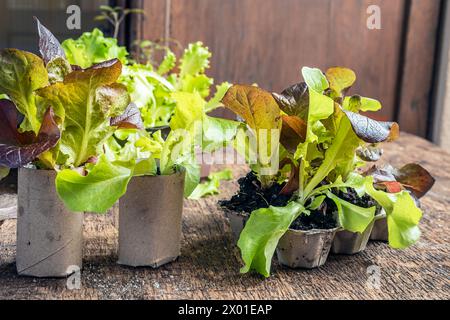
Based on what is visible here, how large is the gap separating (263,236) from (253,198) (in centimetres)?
11

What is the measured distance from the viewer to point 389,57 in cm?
196

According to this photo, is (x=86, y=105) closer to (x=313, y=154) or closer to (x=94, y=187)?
(x=94, y=187)

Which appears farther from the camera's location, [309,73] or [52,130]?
[309,73]

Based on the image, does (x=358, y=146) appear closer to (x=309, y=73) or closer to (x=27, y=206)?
(x=309, y=73)

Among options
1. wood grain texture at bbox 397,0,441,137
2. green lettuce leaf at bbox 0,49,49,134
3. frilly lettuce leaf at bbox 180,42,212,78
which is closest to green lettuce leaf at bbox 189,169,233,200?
frilly lettuce leaf at bbox 180,42,212,78

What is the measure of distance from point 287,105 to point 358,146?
0.09 metres

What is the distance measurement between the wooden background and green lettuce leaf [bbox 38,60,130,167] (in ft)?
3.69

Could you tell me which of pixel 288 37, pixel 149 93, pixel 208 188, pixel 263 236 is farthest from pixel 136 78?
pixel 288 37

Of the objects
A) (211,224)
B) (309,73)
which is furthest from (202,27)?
(309,73)

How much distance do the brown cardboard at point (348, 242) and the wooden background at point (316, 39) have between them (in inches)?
44.0

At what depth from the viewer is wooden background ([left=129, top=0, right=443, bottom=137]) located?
183 cm

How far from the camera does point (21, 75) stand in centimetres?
66

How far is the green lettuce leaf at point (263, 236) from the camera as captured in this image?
68 cm
